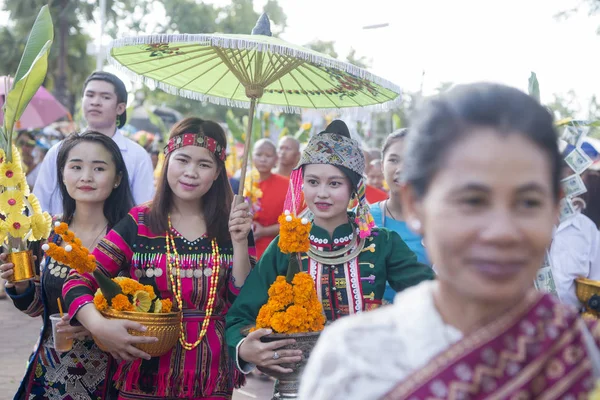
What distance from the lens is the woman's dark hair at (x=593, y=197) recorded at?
5523mm

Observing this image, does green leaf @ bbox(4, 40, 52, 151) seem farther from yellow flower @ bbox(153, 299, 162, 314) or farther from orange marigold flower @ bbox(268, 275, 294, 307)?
orange marigold flower @ bbox(268, 275, 294, 307)

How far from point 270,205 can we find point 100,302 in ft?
16.5

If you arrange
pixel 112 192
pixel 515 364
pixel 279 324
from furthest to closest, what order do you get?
1. pixel 112 192
2. pixel 279 324
3. pixel 515 364

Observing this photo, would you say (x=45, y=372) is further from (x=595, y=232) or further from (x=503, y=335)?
(x=595, y=232)

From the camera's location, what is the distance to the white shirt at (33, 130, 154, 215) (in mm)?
5180

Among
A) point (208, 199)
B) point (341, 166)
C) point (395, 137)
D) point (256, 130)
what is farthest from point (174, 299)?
point (256, 130)

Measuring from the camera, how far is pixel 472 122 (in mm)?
1373

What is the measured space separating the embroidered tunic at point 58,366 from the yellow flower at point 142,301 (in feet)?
1.89

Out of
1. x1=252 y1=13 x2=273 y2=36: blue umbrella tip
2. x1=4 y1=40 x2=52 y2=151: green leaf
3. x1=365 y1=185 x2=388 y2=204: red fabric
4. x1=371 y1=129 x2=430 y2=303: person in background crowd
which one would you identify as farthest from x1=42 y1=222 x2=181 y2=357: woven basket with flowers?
x1=365 y1=185 x2=388 y2=204: red fabric

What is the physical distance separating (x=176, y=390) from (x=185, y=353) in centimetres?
17

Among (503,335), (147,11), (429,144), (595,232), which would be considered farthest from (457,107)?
(147,11)

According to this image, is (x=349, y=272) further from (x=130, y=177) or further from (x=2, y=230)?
(x=130, y=177)

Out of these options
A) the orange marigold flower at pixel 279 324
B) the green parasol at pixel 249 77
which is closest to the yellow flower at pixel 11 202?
the green parasol at pixel 249 77

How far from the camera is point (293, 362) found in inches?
115
